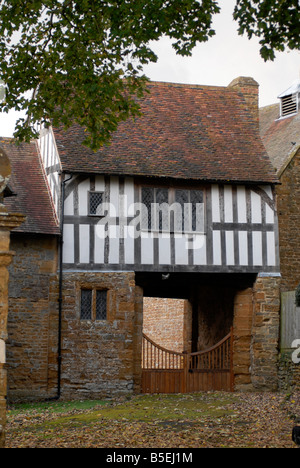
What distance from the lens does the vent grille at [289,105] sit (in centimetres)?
2441

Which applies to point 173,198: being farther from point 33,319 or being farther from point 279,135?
point 279,135

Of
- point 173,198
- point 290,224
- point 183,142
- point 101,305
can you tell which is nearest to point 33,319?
point 101,305

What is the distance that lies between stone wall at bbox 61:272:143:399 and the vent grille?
1096 cm

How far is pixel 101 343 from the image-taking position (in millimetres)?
16125

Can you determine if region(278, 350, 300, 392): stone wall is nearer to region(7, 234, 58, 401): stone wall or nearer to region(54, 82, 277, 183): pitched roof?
region(54, 82, 277, 183): pitched roof

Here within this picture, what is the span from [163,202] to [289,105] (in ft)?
31.8

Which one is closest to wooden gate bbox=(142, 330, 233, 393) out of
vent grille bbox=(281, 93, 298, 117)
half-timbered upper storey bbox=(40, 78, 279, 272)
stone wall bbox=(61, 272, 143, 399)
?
stone wall bbox=(61, 272, 143, 399)

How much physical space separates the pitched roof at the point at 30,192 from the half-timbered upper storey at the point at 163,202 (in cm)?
35

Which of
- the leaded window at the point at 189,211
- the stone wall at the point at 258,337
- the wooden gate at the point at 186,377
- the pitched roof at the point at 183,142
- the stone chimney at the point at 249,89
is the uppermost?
the stone chimney at the point at 249,89

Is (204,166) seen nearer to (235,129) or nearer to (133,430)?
(235,129)

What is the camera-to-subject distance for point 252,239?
56.0 feet

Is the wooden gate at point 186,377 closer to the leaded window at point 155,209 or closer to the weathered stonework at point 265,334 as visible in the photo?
the weathered stonework at point 265,334

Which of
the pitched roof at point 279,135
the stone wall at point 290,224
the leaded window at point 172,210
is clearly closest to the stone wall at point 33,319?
the leaded window at point 172,210

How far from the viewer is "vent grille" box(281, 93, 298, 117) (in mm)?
24406
